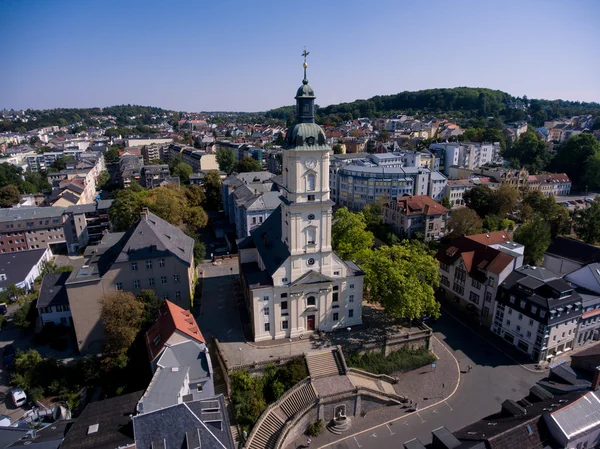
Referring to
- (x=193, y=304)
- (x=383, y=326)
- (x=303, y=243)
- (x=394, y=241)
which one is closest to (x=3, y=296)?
(x=193, y=304)

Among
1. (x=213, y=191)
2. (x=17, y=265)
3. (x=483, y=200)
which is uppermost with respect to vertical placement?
(x=483, y=200)

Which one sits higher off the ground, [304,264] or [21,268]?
[304,264]

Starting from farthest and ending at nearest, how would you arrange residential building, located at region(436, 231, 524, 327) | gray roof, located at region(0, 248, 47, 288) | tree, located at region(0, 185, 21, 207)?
tree, located at region(0, 185, 21, 207) < gray roof, located at region(0, 248, 47, 288) < residential building, located at region(436, 231, 524, 327)

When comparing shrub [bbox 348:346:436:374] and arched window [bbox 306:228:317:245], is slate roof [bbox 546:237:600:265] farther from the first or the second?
arched window [bbox 306:228:317:245]

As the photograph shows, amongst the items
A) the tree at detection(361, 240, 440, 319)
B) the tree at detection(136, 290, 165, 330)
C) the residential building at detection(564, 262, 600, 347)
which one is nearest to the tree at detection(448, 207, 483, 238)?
the residential building at detection(564, 262, 600, 347)

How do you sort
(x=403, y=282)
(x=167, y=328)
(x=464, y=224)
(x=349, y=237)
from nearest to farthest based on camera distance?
(x=167, y=328) < (x=403, y=282) < (x=349, y=237) < (x=464, y=224)

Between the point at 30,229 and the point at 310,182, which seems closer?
the point at 310,182

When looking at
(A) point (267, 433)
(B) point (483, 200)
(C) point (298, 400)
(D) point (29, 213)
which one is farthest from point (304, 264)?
(D) point (29, 213)

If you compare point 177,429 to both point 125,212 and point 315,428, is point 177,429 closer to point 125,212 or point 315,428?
point 315,428
